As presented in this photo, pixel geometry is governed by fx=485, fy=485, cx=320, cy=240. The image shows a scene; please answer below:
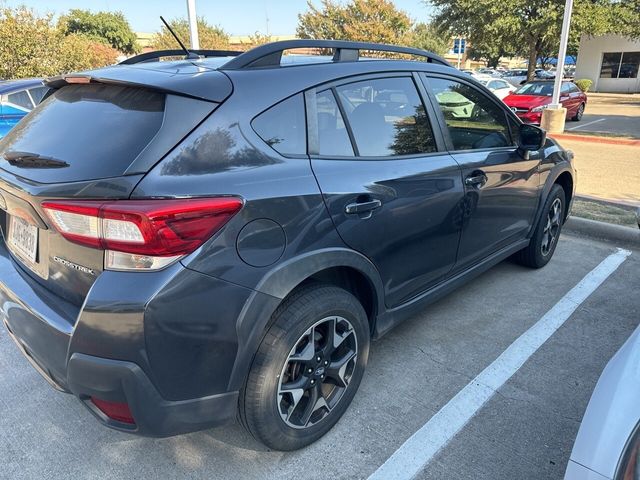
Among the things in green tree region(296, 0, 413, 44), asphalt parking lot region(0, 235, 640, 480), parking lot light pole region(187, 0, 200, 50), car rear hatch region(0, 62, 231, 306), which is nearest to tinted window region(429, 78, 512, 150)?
asphalt parking lot region(0, 235, 640, 480)

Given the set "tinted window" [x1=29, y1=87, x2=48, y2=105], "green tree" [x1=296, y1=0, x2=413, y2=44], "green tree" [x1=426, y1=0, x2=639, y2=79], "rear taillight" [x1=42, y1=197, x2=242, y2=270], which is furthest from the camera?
"green tree" [x1=296, y1=0, x2=413, y2=44]

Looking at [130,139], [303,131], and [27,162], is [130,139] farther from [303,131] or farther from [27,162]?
[303,131]

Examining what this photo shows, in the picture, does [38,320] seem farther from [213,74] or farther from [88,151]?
[213,74]

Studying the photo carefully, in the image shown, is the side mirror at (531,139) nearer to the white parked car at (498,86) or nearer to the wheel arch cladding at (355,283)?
the wheel arch cladding at (355,283)

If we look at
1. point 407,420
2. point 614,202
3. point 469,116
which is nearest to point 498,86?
point 614,202

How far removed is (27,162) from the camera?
2.09m

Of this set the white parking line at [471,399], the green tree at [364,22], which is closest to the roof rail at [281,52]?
the white parking line at [471,399]

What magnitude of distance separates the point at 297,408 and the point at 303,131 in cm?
130

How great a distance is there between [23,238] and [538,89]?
54.4ft

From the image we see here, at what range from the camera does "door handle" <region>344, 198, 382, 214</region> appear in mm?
2260

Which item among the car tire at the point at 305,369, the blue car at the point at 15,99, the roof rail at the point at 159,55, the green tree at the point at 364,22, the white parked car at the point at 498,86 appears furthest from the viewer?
the green tree at the point at 364,22

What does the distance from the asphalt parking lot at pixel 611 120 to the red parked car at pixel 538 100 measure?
58 cm

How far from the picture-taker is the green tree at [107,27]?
174 ft

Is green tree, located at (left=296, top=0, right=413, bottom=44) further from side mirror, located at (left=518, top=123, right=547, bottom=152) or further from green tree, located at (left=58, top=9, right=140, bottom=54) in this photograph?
green tree, located at (left=58, top=9, right=140, bottom=54)
